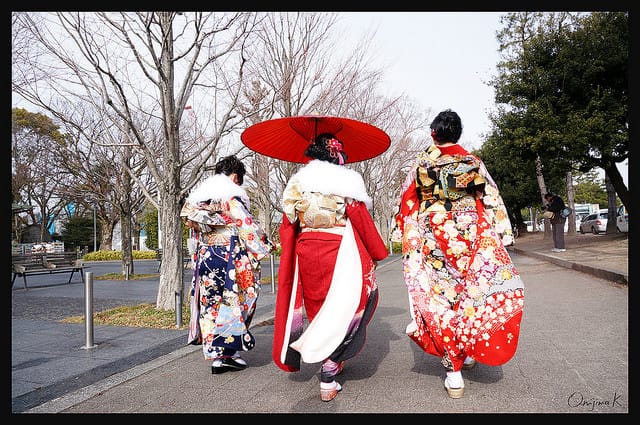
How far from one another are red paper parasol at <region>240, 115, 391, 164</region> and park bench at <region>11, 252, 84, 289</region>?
10.9 metres

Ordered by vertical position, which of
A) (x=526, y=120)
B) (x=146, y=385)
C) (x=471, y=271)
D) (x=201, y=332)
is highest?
(x=526, y=120)

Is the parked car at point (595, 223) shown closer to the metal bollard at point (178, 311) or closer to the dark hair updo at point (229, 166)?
the metal bollard at point (178, 311)

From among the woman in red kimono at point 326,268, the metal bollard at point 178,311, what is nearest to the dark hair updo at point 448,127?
the woman in red kimono at point 326,268

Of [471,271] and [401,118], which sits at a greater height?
[401,118]

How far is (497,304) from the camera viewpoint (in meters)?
3.27

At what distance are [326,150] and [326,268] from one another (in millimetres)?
967

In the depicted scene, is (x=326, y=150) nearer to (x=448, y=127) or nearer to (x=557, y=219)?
(x=448, y=127)

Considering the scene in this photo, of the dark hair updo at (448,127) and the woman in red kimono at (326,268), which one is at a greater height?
the dark hair updo at (448,127)

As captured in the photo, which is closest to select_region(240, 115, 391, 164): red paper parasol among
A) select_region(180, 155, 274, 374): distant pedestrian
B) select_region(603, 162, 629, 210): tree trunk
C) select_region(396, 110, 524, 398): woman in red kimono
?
select_region(180, 155, 274, 374): distant pedestrian

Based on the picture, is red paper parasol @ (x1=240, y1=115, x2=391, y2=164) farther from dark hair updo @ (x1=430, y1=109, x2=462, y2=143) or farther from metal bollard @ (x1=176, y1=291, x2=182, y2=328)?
metal bollard @ (x1=176, y1=291, x2=182, y2=328)

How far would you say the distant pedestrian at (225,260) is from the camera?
4.20 meters

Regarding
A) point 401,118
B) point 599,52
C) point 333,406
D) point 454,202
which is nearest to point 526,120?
point 599,52
